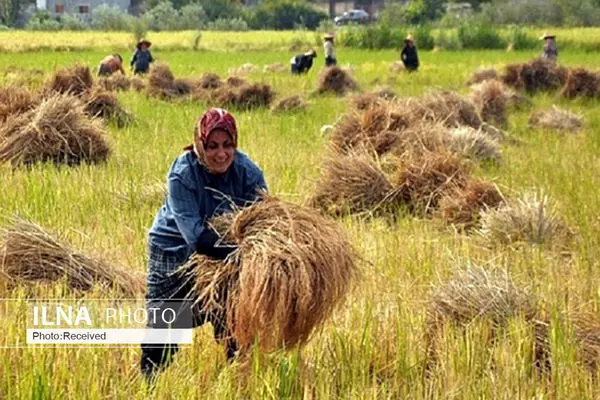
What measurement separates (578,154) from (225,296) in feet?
25.5

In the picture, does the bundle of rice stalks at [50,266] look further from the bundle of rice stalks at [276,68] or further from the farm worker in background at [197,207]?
the bundle of rice stalks at [276,68]

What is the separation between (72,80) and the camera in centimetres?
1300

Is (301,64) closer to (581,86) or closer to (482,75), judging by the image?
(482,75)

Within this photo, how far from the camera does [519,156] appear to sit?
1068 cm

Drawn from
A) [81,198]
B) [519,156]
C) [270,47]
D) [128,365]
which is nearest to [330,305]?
[128,365]

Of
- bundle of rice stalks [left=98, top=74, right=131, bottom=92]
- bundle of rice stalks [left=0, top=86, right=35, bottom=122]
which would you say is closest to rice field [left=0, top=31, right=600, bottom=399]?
bundle of rice stalks [left=0, top=86, right=35, bottom=122]

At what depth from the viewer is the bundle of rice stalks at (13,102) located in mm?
10180

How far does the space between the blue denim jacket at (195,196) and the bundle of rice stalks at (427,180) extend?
3.79 m

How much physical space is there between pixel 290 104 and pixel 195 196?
36.3ft

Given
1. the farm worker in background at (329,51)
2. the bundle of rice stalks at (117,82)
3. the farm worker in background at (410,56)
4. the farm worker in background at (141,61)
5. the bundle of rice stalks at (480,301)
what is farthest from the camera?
the farm worker in background at (410,56)

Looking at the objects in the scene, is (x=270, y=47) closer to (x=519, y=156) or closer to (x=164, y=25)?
(x=164, y=25)

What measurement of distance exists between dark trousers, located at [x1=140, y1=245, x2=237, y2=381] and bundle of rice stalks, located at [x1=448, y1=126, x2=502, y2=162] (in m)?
5.72

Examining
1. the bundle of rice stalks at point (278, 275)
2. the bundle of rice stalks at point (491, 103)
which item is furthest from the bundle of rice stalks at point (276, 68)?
the bundle of rice stalks at point (278, 275)

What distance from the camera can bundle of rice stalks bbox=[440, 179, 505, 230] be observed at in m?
7.31
